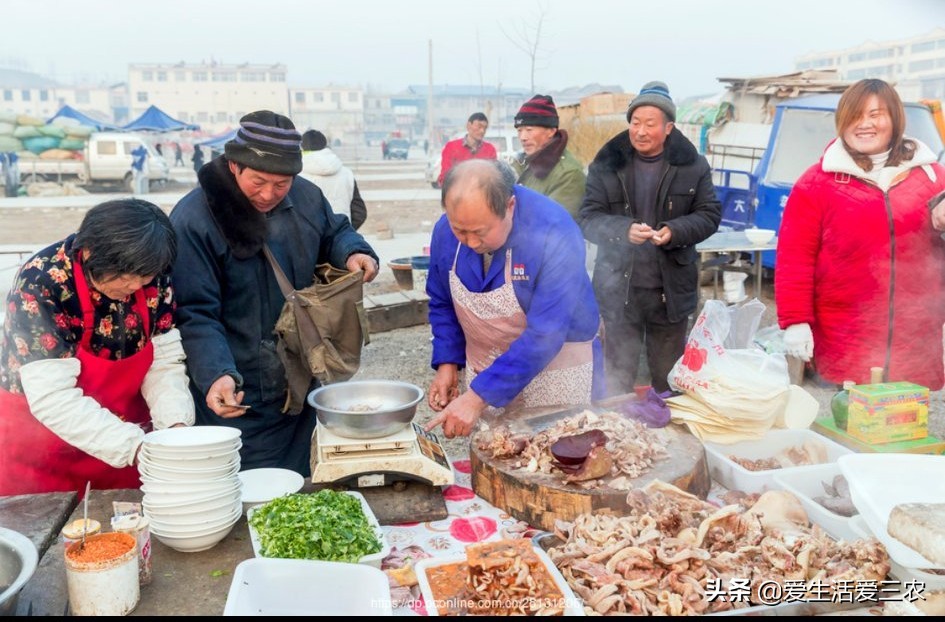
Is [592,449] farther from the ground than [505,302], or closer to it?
closer to it

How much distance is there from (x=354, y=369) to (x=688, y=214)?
7.88 feet

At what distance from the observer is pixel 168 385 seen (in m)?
2.59

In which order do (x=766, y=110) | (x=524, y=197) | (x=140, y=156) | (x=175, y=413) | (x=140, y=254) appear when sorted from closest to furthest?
(x=140, y=254)
(x=175, y=413)
(x=524, y=197)
(x=766, y=110)
(x=140, y=156)

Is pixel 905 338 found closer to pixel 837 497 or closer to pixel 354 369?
pixel 837 497

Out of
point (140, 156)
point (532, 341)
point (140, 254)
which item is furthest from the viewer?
point (140, 156)

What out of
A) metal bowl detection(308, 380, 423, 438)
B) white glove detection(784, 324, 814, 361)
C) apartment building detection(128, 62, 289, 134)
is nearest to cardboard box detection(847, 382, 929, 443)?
white glove detection(784, 324, 814, 361)

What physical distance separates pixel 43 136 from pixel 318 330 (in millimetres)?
25980

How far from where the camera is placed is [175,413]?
99.9 inches

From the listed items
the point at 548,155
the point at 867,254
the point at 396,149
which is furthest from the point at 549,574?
the point at 396,149

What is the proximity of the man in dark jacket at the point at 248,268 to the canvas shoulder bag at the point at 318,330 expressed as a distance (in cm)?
5

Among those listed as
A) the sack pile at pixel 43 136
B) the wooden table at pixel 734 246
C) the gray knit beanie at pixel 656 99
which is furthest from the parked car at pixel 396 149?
the gray knit beanie at pixel 656 99

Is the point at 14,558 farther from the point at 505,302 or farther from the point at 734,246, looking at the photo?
the point at 734,246

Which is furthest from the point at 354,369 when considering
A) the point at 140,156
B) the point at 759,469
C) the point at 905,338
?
the point at 140,156

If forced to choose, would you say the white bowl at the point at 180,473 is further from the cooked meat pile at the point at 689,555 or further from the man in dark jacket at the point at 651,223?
the man in dark jacket at the point at 651,223
